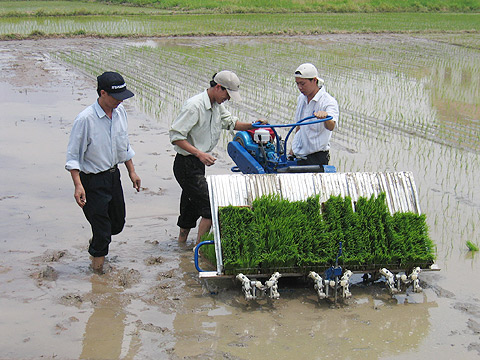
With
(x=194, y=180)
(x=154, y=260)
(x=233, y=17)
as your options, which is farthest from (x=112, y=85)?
(x=233, y=17)

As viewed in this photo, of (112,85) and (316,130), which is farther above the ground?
(112,85)

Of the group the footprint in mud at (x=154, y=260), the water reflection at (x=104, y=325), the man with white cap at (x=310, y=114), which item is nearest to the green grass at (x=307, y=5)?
the man with white cap at (x=310, y=114)

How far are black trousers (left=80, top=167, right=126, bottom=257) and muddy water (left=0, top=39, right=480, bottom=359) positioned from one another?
0.96 feet

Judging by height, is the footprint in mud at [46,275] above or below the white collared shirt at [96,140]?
below

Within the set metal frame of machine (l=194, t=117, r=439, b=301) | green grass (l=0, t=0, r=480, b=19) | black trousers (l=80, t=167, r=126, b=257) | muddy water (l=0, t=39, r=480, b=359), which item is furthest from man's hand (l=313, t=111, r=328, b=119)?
green grass (l=0, t=0, r=480, b=19)

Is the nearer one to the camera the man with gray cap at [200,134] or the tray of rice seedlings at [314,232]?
the tray of rice seedlings at [314,232]

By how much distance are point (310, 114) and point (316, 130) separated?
16cm

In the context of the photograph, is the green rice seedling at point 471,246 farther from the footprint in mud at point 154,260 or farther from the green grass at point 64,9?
the green grass at point 64,9

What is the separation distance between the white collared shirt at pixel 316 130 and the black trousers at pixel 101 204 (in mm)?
1514

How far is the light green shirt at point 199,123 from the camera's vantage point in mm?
4629

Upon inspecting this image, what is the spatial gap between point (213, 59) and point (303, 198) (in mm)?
11180

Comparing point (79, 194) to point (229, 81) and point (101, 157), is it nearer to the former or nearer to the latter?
point (101, 157)

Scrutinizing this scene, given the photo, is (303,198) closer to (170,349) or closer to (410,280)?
(410,280)

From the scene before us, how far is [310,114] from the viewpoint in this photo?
505cm
